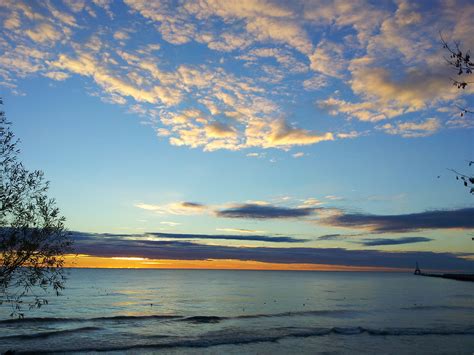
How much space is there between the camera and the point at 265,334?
5106cm

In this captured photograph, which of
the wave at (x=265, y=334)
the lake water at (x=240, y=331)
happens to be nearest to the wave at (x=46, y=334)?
the lake water at (x=240, y=331)

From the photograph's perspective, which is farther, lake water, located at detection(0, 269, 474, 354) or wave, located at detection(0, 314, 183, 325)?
wave, located at detection(0, 314, 183, 325)

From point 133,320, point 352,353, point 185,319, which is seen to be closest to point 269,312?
point 185,319

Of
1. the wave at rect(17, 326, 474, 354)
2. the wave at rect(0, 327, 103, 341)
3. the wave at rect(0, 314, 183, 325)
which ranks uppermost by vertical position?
the wave at rect(17, 326, 474, 354)

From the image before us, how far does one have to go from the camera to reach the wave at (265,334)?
43.4m

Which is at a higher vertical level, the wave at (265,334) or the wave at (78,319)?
the wave at (265,334)

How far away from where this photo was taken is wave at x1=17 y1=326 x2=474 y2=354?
4341 centimetres

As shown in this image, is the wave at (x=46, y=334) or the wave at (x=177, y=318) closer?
the wave at (x=46, y=334)

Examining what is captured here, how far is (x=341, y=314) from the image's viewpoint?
73312 millimetres

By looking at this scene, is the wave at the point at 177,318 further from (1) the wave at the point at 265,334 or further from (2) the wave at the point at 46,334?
(1) the wave at the point at 265,334

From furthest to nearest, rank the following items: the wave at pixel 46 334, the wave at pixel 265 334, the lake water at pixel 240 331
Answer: the wave at pixel 46 334
the wave at pixel 265 334
the lake water at pixel 240 331

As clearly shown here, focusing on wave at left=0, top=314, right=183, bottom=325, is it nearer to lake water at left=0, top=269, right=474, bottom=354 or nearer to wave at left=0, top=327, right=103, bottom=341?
lake water at left=0, top=269, right=474, bottom=354

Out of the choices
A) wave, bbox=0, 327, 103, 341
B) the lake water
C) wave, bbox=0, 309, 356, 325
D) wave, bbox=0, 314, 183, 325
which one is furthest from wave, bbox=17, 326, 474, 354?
wave, bbox=0, 314, 183, 325

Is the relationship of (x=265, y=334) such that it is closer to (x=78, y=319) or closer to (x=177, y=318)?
(x=177, y=318)
